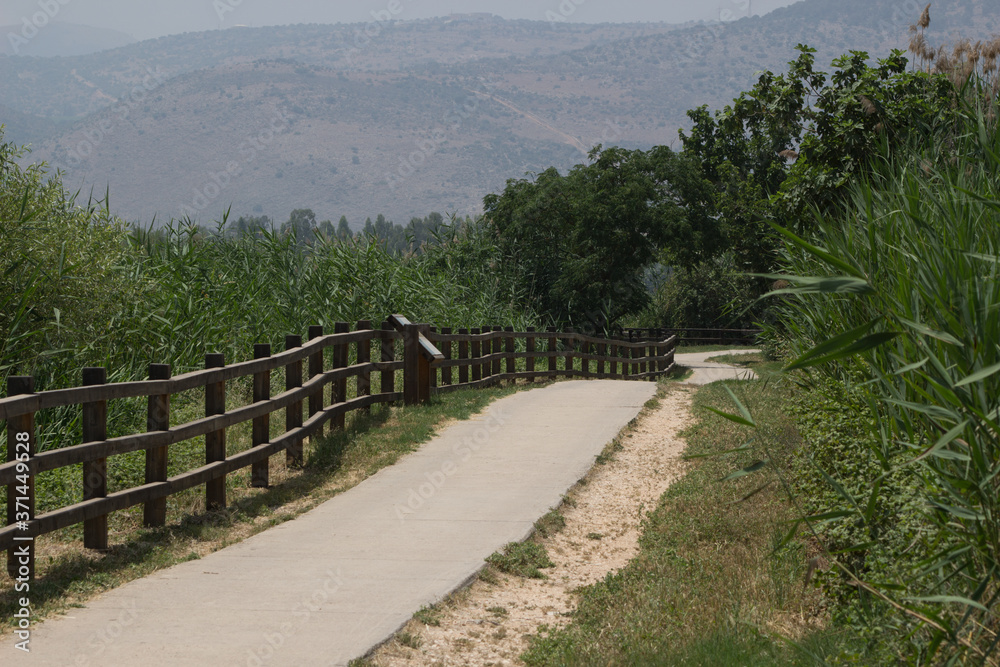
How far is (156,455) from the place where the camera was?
656 centimetres

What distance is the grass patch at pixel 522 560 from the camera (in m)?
6.23

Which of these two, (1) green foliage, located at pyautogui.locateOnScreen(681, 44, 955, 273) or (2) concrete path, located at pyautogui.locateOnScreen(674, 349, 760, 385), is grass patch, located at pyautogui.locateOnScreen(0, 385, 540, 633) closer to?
(1) green foliage, located at pyautogui.locateOnScreen(681, 44, 955, 273)

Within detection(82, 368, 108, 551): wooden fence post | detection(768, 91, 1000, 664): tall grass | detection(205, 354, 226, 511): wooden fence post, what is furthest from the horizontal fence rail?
detection(768, 91, 1000, 664): tall grass

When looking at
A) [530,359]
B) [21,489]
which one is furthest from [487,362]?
[21,489]

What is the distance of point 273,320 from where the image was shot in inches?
561

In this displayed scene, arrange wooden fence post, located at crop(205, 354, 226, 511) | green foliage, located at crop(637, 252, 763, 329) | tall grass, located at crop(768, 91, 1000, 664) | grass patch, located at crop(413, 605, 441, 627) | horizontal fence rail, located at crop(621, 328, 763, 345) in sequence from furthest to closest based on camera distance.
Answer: green foliage, located at crop(637, 252, 763, 329)
horizontal fence rail, located at crop(621, 328, 763, 345)
wooden fence post, located at crop(205, 354, 226, 511)
grass patch, located at crop(413, 605, 441, 627)
tall grass, located at crop(768, 91, 1000, 664)

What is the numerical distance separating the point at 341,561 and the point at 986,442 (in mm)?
4156

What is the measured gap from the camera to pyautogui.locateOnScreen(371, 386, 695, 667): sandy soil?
480cm

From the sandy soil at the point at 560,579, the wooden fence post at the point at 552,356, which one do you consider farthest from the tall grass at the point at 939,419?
the wooden fence post at the point at 552,356

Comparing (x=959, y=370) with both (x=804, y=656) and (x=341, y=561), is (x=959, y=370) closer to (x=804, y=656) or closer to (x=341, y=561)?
(x=804, y=656)

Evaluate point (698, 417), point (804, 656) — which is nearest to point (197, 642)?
point (804, 656)

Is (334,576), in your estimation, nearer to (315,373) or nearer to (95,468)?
(95,468)

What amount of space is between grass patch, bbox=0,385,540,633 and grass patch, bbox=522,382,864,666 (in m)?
2.70

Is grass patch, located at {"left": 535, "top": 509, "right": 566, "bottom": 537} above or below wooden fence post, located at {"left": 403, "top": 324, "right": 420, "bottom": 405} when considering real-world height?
below
